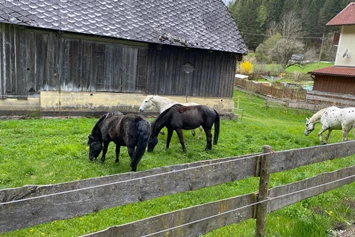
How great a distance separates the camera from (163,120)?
8.00 meters

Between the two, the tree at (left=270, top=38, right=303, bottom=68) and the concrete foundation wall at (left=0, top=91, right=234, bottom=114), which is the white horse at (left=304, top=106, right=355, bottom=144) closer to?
the concrete foundation wall at (left=0, top=91, right=234, bottom=114)

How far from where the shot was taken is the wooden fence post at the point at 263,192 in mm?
3363

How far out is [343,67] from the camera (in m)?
25.4

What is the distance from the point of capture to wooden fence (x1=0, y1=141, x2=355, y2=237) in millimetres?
2143

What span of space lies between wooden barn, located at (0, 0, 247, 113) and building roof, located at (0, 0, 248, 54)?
0.04 meters

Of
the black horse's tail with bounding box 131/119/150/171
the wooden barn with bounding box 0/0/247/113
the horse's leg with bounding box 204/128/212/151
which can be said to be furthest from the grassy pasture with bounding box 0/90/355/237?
the wooden barn with bounding box 0/0/247/113

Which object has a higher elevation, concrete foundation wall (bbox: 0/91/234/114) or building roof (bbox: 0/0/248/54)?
building roof (bbox: 0/0/248/54)

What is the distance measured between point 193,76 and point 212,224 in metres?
12.0

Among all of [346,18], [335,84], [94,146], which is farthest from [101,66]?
[346,18]

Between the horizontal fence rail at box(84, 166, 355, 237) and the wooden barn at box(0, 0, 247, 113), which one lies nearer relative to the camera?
the horizontal fence rail at box(84, 166, 355, 237)

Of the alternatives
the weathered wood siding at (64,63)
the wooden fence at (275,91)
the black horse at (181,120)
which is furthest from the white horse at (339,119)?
the wooden fence at (275,91)

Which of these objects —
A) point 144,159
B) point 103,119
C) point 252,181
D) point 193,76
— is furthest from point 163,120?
point 193,76

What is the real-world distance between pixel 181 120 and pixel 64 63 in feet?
20.1

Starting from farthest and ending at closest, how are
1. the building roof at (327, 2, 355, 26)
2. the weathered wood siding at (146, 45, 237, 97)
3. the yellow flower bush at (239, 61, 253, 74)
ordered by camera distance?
the yellow flower bush at (239, 61, 253, 74)
the building roof at (327, 2, 355, 26)
the weathered wood siding at (146, 45, 237, 97)
